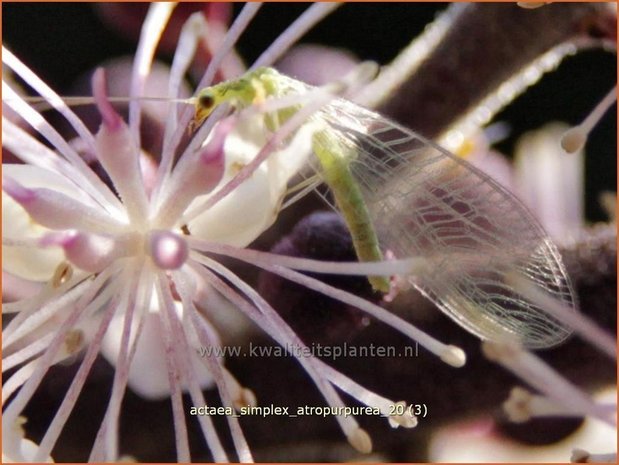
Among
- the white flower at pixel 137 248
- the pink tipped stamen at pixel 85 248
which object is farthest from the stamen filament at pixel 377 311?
the pink tipped stamen at pixel 85 248

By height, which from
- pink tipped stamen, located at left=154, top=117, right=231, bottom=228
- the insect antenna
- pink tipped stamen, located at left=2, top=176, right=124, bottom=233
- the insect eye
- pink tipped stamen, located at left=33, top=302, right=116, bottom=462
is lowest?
pink tipped stamen, located at left=33, top=302, right=116, bottom=462

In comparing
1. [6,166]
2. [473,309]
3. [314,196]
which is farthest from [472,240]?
[6,166]

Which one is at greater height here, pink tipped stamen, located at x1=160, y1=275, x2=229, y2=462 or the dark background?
the dark background

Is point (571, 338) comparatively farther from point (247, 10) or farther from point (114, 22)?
point (114, 22)

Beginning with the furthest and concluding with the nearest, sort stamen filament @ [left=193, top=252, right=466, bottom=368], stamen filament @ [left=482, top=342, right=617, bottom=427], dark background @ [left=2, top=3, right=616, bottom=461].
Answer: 1. dark background @ [left=2, top=3, right=616, bottom=461]
2. stamen filament @ [left=193, top=252, right=466, bottom=368]
3. stamen filament @ [left=482, top=342, right=617, bottom=427]

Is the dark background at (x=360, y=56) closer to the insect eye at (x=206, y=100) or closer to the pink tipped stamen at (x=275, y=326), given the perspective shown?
the pink tipped stamen at (x=275, y=326)

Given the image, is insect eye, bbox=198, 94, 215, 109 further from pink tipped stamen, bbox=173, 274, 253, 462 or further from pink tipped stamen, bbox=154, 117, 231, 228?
→ pink tipped stamen, bbox=173, 274, 253, 462

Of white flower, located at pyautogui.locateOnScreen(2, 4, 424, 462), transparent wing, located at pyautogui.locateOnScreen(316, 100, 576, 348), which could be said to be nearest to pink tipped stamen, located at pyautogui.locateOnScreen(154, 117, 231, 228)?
white flower, located at pyautogui.locateOnScreen(2, 4, 424, 462)
